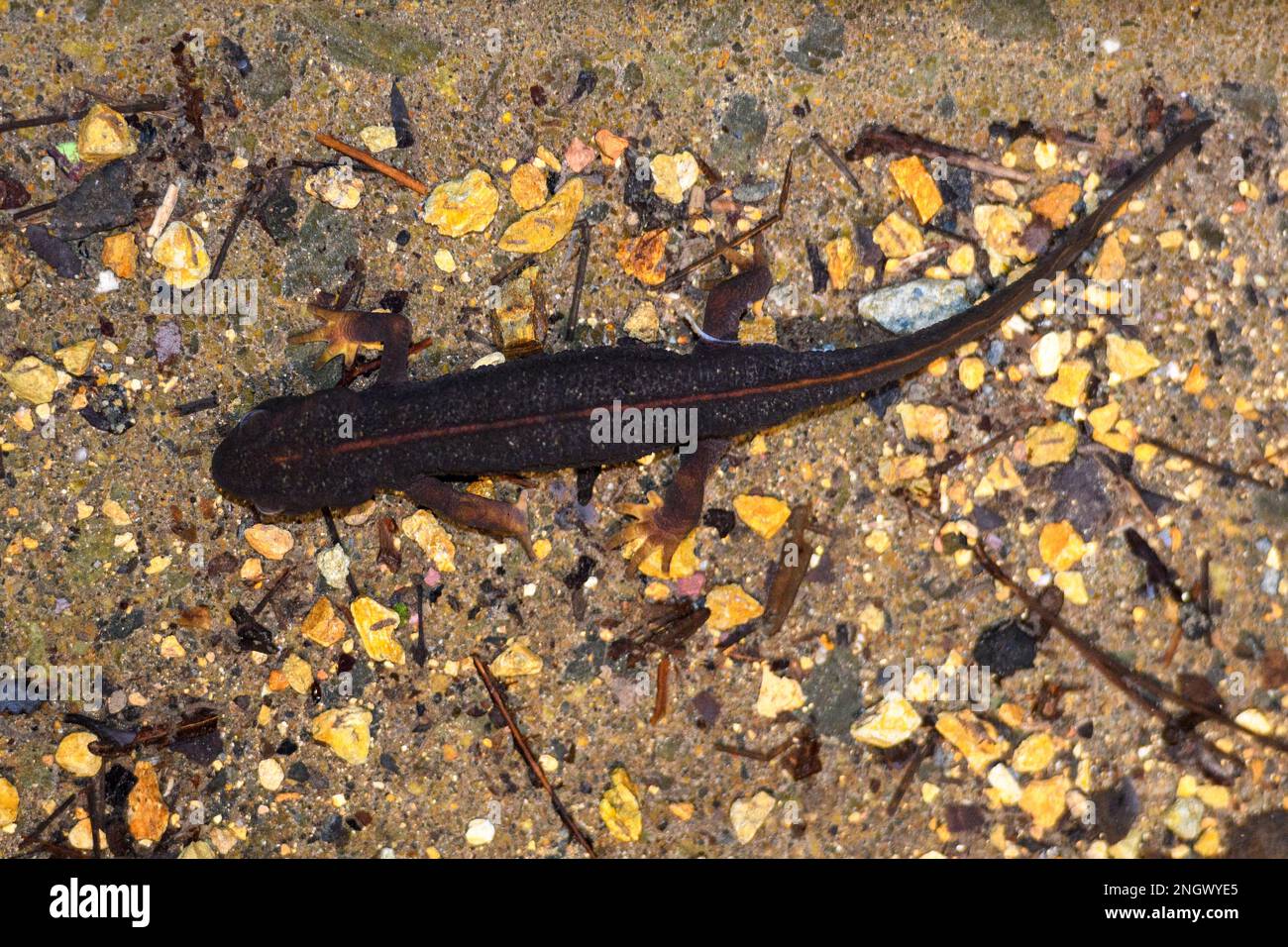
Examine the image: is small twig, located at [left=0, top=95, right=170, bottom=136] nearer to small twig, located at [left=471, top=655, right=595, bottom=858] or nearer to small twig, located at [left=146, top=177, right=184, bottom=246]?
small twig, located at [left=146, top=177, right=184, bottom=246]

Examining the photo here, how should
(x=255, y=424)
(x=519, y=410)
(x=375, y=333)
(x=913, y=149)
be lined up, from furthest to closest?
(x=913, y=149), (x=375, y=333), (x=255, y=424), (x=519, y=410)

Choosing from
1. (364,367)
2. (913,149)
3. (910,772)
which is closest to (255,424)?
(364,367)

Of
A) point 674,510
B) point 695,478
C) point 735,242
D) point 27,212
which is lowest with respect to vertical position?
point 674,510

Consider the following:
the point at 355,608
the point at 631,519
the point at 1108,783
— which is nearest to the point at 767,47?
the point at 631,519

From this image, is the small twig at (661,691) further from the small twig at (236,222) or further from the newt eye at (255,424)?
the small twig at (236,222)

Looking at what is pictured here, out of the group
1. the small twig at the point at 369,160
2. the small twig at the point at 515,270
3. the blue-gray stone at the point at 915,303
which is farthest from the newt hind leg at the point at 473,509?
the blue-gray stone at the point at 915,303

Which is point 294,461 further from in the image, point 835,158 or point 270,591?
point 835,158

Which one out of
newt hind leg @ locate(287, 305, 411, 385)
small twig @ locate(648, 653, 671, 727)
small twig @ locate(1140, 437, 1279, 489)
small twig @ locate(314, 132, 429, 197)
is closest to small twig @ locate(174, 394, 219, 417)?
newt hind leg @ locate(287, 305, 411, 385)
